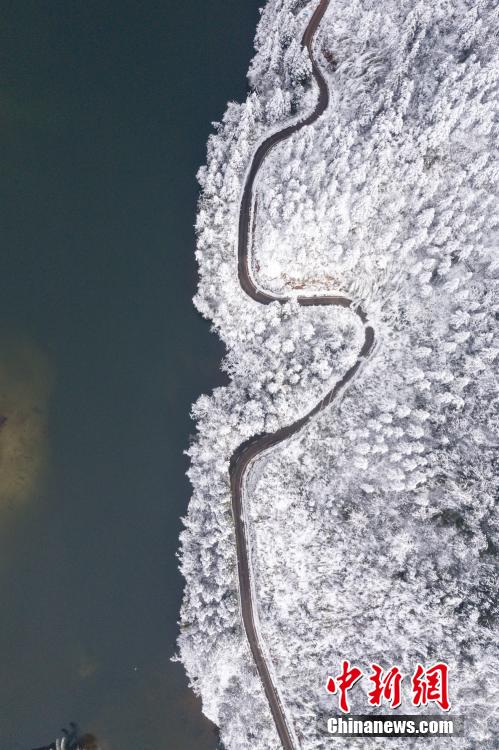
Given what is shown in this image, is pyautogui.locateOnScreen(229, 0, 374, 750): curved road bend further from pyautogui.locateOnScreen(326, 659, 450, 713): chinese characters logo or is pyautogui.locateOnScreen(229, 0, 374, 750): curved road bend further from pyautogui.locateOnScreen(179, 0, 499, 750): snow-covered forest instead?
pyautogui.locateOnScreen(326, 659, 450, 713): chinese characters logo

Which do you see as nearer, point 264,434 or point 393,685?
point 393,685

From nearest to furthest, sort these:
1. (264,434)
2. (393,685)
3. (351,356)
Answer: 1. (393,685)
2. (264,434)
3. (351,356)

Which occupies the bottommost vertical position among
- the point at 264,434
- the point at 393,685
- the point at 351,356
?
the point at 393,685

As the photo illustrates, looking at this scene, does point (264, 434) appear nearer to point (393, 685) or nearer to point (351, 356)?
point (351, 356)

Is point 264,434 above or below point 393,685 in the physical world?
above

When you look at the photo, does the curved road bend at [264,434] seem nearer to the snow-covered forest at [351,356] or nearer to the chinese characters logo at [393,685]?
the snow-covered forest at [351,356]

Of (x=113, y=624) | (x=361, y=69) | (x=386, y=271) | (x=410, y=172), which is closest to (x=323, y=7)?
(x=361, y=69)

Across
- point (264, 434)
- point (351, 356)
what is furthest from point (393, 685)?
point (351, 356)
